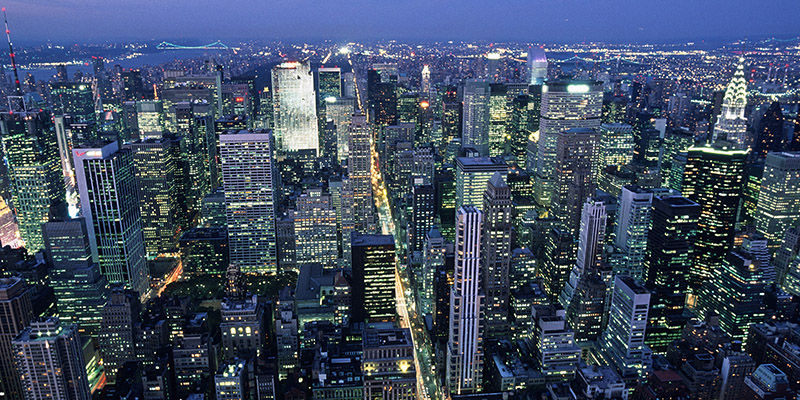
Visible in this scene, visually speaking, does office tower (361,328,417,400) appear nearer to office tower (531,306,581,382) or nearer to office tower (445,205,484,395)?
office tower (445,205,484,395)

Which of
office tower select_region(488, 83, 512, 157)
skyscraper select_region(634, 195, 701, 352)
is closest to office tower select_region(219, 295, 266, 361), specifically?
skyscraper select_region(634, 195, 701, 352)

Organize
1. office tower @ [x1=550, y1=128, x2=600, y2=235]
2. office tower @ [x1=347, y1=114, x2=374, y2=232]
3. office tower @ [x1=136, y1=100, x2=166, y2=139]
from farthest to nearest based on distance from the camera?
office tower @ [x1=136, y1=100, x2=166, y2=139]
office tower @ [x1=347, y1=114, x2=374, y2=232]
office tower @ [x1=550, y1=128, x2=600, y2=235]

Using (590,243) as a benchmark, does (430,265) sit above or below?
below

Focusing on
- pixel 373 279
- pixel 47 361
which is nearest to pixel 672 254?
pixel 373 279

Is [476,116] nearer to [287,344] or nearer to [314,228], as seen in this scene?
[314,228]

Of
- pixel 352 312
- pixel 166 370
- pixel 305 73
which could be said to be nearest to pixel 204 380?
pixel 166 370

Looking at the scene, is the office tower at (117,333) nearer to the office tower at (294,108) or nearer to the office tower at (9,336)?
the office tower at (9,336)

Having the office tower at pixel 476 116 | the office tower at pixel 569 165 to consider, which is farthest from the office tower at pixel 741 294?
the office tower at pixel 476 116
